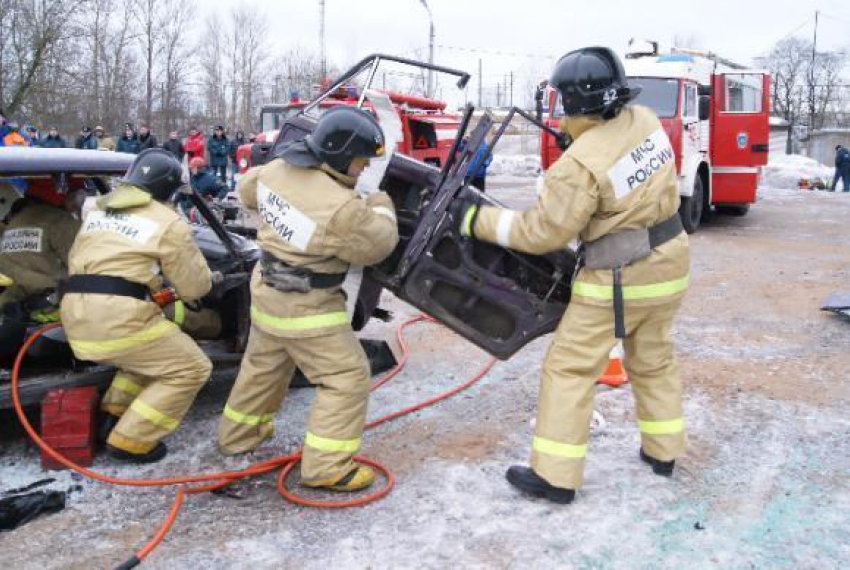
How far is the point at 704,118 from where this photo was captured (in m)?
11.5

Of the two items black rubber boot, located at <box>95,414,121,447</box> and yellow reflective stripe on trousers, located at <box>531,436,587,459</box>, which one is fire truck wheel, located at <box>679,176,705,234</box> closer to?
yellow reflective stripe on trousers, located at <box>531,436,587,459</box>

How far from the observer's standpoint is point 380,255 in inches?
133

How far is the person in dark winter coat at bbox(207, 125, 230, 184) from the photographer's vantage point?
60.6 ft

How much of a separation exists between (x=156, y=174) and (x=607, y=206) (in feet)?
6.90

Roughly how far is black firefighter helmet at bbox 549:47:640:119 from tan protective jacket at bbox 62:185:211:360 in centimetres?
185

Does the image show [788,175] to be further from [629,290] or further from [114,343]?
[114,343]

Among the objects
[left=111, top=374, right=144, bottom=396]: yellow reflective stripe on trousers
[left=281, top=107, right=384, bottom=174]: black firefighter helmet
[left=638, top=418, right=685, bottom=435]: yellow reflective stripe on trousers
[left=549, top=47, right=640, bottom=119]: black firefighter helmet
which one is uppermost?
[left=549, top=47, right=640, bottom=119]: black firefighter helmet

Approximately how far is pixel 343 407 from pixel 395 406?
3.73 feet

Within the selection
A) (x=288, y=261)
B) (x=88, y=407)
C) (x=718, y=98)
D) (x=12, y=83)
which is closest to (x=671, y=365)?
(x=288, y=261)

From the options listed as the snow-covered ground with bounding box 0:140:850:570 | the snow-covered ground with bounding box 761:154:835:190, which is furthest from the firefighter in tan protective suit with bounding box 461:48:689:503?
the snow-covered ground with bounding box 761:154:835:190

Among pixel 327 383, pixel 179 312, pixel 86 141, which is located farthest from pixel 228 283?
pixel 86 141

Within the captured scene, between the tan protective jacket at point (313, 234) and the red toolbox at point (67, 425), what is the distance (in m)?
0.94

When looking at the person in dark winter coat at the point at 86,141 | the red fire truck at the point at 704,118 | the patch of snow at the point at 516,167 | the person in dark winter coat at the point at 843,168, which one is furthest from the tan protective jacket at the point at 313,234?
the patch of snow at the point at 516,167

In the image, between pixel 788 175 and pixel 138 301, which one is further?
pixel 788 175
